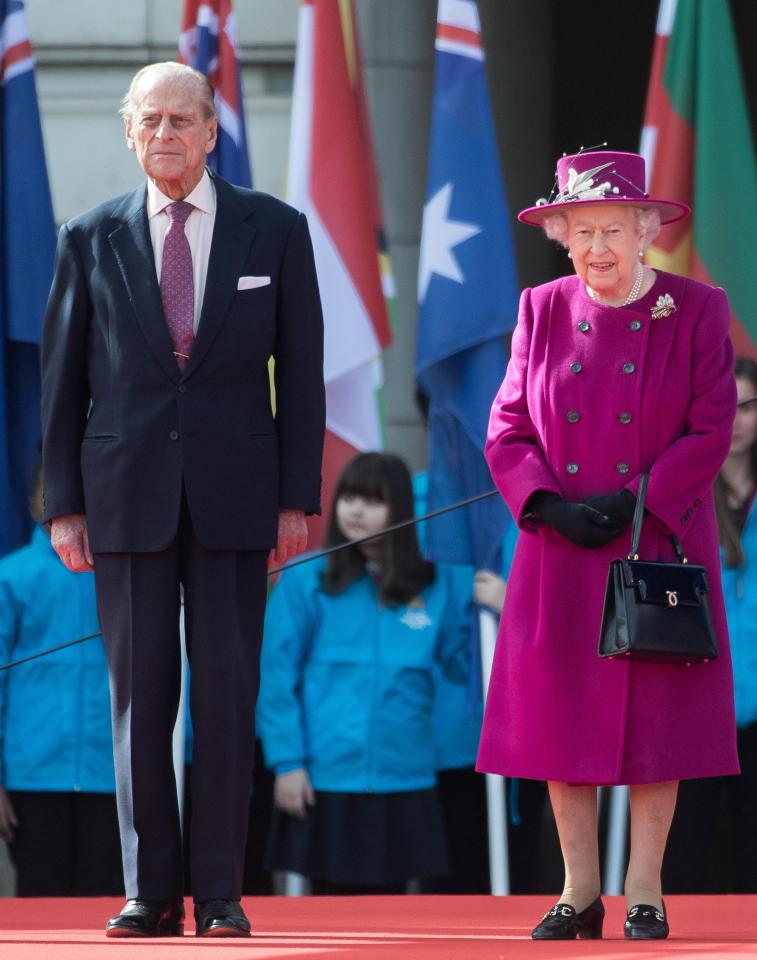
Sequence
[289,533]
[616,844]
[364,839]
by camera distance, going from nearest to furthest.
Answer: [289,533] < [364,839] < [616,844]

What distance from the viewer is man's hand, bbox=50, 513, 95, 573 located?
4.44 metres

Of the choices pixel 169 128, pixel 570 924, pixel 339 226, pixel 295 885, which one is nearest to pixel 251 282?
pixel 169 128

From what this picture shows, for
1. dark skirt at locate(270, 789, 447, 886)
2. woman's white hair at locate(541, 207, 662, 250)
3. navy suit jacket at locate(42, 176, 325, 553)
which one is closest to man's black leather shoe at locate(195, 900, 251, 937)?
navy suit jacket at locate(42, 176, 325, 553)

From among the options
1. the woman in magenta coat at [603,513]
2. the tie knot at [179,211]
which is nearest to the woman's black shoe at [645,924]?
the woman in magenta coat at [603,513]

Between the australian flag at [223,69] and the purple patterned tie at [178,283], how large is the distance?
2.79 metres

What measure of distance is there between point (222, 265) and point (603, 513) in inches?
37.1

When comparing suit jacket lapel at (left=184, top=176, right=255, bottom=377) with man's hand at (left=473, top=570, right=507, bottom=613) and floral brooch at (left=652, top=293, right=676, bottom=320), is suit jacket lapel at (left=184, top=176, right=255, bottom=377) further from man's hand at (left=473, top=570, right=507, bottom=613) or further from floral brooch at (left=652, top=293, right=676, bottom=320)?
man's hand at (left=473, top=570, right=507, bottom=613)

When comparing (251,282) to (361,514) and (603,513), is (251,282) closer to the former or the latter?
(603,513)

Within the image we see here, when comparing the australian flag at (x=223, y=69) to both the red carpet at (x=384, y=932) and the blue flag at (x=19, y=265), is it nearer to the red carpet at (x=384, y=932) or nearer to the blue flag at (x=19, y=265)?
the blue flag at (x=19, y=265)

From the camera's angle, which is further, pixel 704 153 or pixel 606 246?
pixel 704 153

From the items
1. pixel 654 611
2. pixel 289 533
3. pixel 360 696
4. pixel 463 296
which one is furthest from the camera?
pixel 463 296

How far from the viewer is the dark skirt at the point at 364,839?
20.7ft

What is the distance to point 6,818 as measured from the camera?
6.43 metres

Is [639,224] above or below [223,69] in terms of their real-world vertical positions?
below
